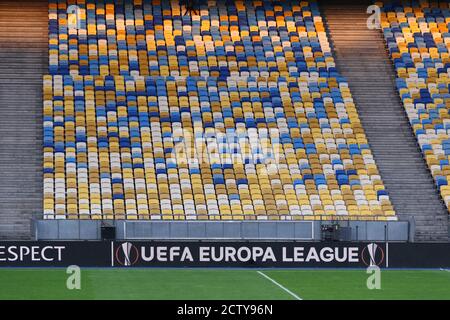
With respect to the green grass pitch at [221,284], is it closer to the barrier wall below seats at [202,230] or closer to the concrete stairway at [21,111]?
the barrier wall below seats at [202,230]

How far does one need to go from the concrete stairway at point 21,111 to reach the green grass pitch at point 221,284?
21.4ft

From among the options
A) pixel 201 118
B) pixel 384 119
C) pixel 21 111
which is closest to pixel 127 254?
pixel 201 118

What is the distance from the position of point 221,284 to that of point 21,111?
54.5ft

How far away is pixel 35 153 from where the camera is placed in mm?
39375

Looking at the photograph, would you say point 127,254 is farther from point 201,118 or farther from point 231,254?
point 201,118

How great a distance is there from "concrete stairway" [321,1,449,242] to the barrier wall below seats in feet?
8.64

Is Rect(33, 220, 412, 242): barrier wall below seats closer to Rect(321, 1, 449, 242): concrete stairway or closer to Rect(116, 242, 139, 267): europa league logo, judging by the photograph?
Rect(116, 242, 139, 267): europa league logo

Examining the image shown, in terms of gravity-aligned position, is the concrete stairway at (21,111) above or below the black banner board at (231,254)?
above

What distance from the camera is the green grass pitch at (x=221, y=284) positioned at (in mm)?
24797

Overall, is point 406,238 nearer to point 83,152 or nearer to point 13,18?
point 83,152

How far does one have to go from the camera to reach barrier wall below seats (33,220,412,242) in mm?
33812

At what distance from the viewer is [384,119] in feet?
140

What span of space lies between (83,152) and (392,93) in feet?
41.4

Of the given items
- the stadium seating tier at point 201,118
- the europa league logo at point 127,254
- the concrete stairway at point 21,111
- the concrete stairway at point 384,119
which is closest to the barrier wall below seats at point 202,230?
the stadium seating tier at point 201,118
